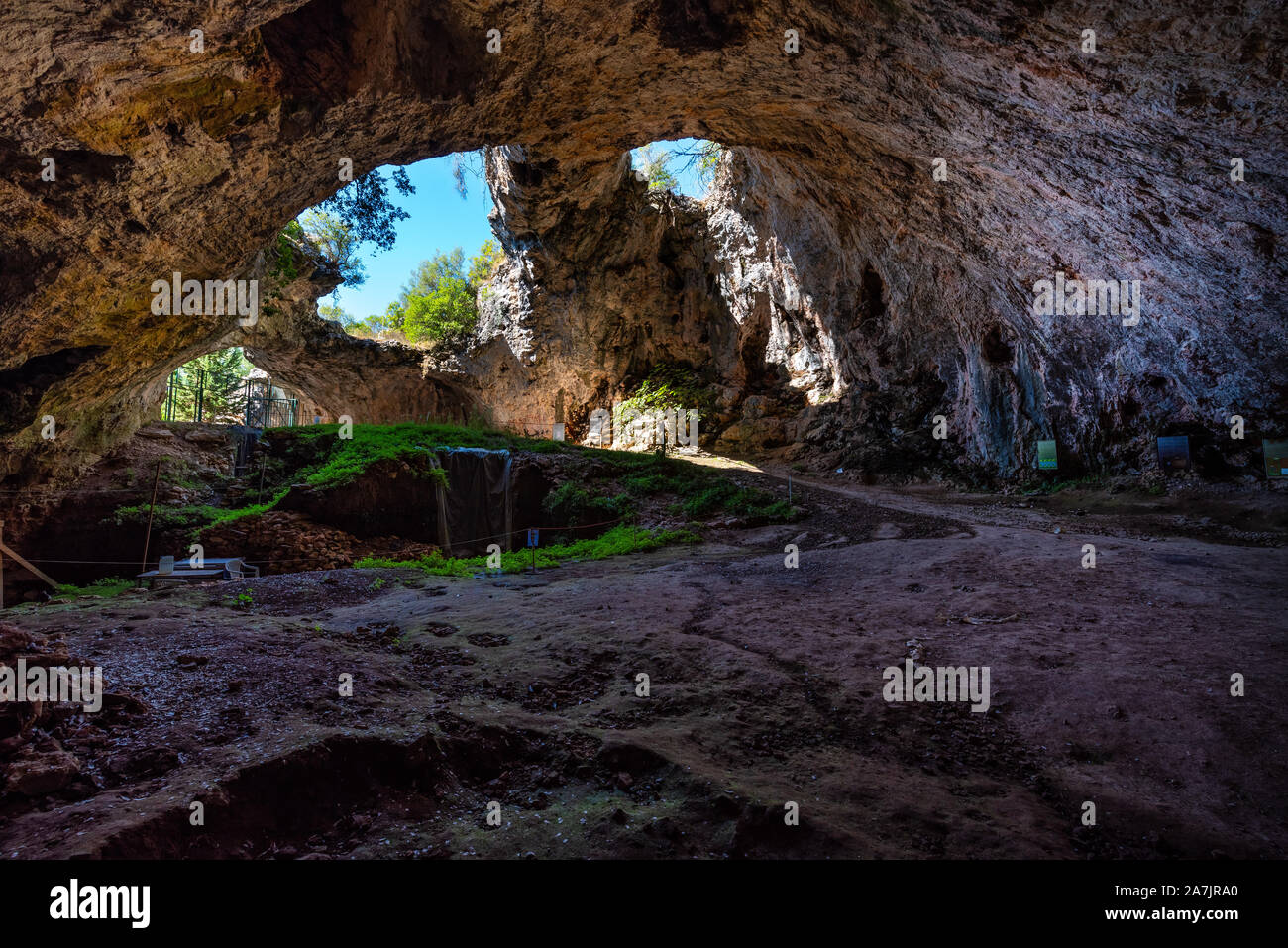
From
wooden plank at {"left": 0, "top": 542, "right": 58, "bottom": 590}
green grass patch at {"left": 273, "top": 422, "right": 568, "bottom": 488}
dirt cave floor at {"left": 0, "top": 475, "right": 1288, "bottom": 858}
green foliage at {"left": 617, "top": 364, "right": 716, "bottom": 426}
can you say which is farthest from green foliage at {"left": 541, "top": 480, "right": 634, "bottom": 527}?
green foliage at {"left": 617, "top": 364, "right": 716, "bottom": 426}

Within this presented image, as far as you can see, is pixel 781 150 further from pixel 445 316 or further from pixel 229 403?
pixel 229 403

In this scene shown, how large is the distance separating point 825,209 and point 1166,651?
1690 centimetres

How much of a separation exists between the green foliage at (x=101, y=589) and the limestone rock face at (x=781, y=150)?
109 inches

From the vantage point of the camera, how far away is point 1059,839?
2943 millimetres

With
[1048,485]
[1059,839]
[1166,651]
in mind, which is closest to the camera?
[1059,839]

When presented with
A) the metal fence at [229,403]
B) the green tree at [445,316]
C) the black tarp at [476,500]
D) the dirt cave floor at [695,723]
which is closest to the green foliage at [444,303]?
the green tree at [445,316]

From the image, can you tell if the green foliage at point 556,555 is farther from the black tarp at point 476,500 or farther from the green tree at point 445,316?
the green tree at point 445,316

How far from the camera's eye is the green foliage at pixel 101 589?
9228 millimetres

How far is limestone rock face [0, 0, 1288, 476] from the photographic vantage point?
6070 mm

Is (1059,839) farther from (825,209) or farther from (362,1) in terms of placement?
(825,209)

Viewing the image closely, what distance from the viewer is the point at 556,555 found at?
12414 millimetres

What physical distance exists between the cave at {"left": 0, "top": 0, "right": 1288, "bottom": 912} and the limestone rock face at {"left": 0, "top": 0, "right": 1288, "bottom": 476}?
67mm

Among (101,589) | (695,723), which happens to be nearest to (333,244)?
(101,589)

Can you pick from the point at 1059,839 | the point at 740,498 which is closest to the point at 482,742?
the point at 1059,839
